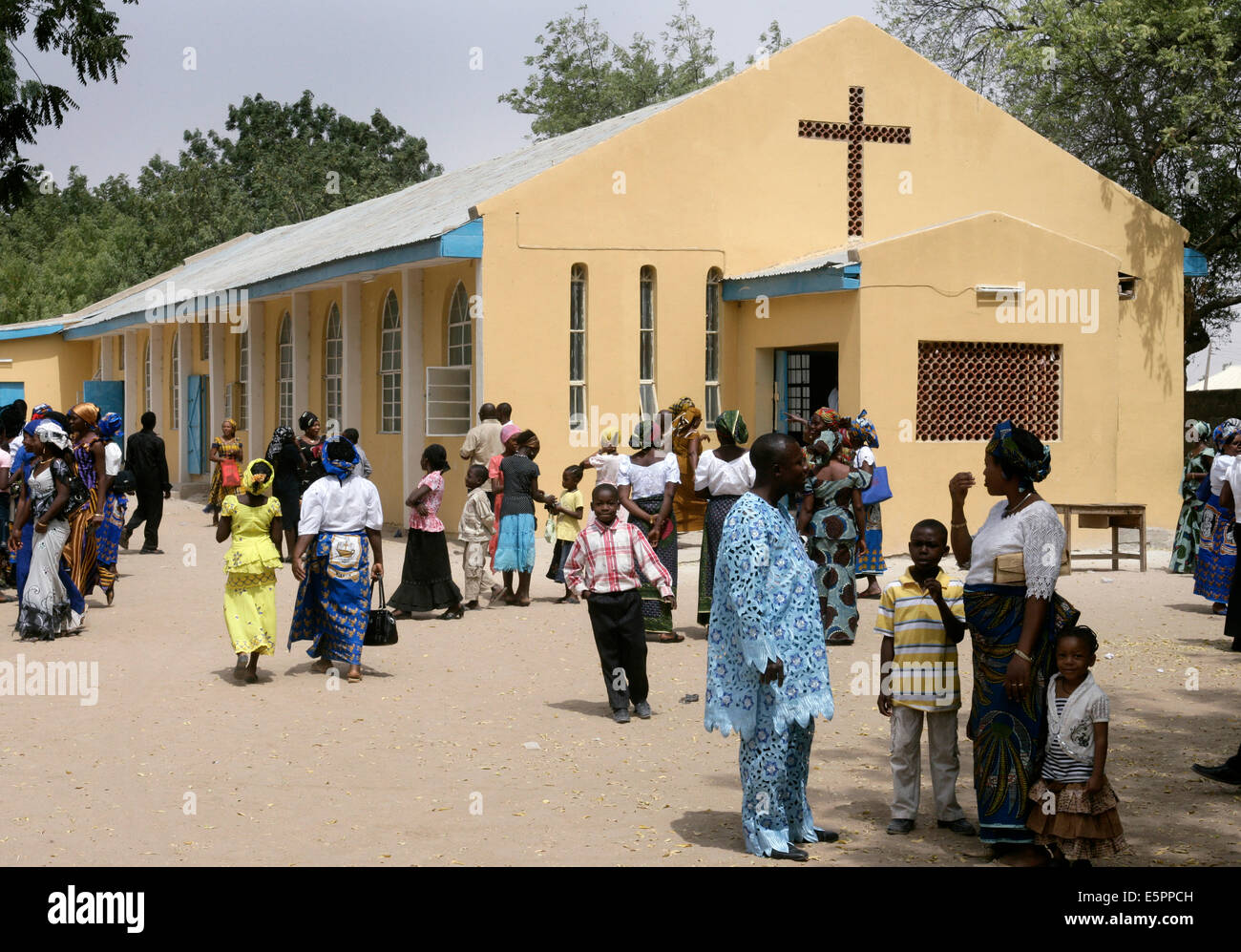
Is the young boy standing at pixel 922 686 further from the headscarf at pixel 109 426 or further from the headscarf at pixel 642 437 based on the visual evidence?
the headscarf at pixel 109 426

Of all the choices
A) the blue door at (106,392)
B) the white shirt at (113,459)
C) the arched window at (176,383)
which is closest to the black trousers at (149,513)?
the white shirt at (113,459)

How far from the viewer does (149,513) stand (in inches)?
715

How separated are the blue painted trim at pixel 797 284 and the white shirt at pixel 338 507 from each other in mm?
8756

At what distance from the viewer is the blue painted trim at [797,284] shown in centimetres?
1720

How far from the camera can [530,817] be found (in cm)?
650

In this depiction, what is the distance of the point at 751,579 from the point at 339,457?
15.3ft

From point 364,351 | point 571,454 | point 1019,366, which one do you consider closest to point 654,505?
point 571,454

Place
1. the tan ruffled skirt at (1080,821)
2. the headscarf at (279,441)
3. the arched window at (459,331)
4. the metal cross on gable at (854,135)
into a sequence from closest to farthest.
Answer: the tan ruffled skirt at (1080,821) < the headscarf at (279,441) < the arched window at (459,331) < the metal cross on gable at (854,135)

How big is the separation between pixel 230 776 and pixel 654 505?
5.26 meters

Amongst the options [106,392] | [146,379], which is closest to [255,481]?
[146,379]

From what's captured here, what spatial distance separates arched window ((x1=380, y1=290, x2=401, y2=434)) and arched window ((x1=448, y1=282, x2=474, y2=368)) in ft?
6.61

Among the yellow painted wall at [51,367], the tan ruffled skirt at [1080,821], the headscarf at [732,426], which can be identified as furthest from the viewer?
the yellow painted wall at [51,367]

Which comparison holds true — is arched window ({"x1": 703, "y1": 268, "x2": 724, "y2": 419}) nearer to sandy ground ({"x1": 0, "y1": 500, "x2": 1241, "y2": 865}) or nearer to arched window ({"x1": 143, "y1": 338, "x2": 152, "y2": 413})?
sandy ground ({"x1": 0, "y1": 500, "x2": 1241, "y2": 865})
